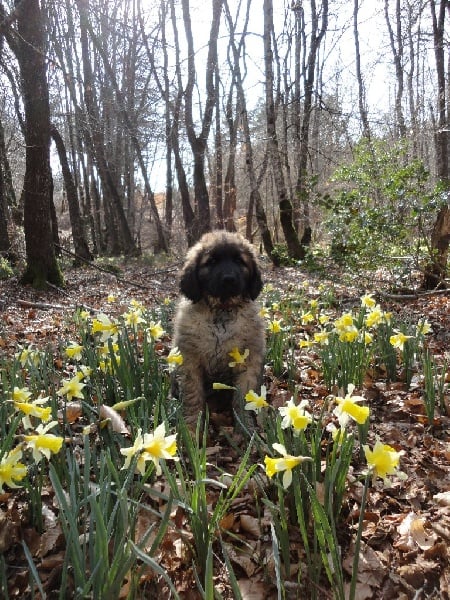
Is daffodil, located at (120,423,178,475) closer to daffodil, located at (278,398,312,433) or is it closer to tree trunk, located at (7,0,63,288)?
daffodil, located at (278,398,312,433)

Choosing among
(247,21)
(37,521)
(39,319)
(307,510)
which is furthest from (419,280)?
(247,21)

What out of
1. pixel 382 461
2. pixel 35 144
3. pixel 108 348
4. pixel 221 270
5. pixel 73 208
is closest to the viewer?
pixel 382 461

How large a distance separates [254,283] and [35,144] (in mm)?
6974

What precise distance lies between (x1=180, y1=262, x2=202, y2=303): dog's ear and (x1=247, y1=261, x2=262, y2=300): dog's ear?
0.38 meters

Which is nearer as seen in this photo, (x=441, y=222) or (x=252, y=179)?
(x=441, y=222)

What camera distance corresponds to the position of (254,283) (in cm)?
346

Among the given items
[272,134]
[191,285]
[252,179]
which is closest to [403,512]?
[191,285]

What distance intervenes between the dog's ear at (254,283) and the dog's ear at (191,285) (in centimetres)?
38

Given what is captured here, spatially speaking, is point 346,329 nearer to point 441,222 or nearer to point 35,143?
point 441,222

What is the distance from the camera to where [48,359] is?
322cm

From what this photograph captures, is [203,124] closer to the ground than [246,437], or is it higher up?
higher up

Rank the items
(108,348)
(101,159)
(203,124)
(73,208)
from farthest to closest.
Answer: (101,159) < (73,208) < (203,124) < (108,348)

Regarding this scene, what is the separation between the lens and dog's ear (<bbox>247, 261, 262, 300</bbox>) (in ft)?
11.3

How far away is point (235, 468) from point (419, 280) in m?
5.99
